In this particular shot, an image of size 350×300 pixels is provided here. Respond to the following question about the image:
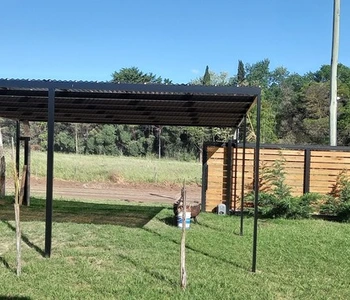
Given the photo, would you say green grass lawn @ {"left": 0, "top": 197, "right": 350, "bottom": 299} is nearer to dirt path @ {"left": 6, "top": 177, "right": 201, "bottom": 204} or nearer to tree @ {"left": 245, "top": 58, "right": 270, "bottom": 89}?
dirt path @ {"left": 6, "top": 177, "right": 201, "bottom": 204}

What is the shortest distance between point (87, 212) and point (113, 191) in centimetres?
701

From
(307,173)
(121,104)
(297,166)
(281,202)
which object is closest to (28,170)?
(121,104)

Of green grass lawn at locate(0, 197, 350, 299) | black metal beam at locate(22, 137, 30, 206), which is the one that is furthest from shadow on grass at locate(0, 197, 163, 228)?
black metal beam at locate(22, 137, 30, 206)

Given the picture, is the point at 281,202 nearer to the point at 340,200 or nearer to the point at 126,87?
the point at 340,200

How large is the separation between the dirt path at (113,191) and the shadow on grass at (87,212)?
2418 mm

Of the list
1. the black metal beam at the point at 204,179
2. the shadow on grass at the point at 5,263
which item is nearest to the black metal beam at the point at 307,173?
the black metal beam at the point at 204,179

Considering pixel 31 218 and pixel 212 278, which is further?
pixel 31 218

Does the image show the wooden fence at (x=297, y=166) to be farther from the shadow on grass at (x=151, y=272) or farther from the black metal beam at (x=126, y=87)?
the black metal beam at (x=126, y=87)

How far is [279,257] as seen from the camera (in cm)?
662

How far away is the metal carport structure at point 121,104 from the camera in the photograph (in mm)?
5859

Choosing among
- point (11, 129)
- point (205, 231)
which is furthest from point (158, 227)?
point (11, 129)

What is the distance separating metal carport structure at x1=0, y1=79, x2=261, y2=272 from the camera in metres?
5.86

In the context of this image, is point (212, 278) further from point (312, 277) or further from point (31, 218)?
point (31, 218)

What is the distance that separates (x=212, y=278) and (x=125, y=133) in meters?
37.2
